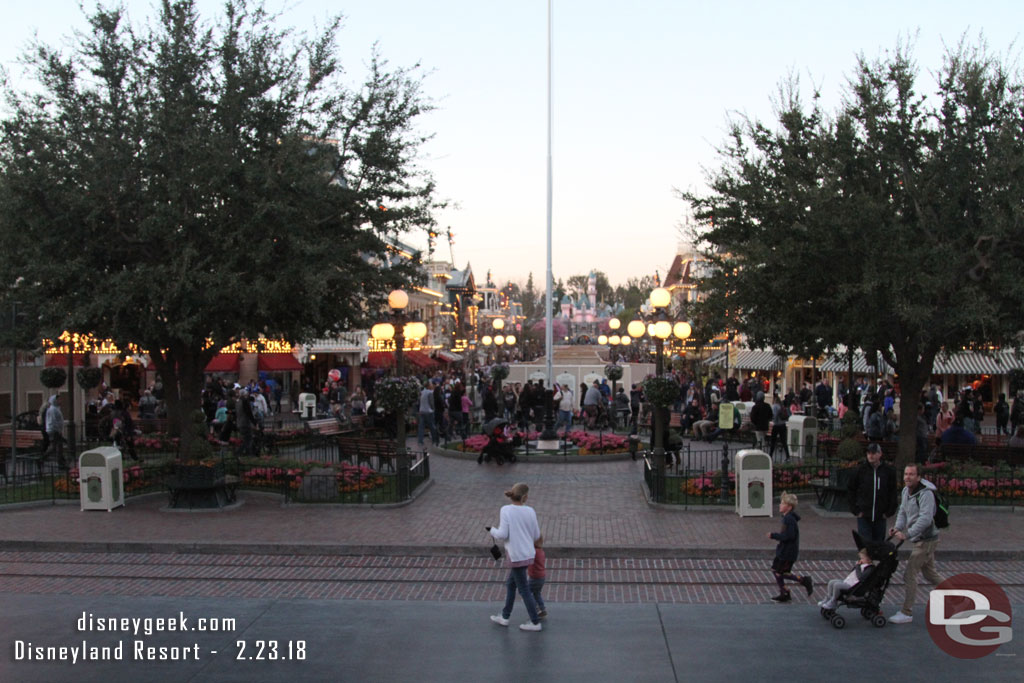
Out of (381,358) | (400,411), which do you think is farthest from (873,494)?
(381,358)

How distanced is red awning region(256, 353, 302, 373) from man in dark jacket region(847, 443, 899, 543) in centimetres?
3455

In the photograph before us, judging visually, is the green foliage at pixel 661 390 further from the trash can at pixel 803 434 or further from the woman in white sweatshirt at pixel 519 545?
the woman in white sweatshirt at pixel 519 545

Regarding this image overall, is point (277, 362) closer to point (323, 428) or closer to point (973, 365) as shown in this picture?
point (323, 428)

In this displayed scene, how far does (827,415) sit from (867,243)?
15.1 meters

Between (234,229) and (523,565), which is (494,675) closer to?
(523,565)

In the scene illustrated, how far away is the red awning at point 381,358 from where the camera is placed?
4806cm

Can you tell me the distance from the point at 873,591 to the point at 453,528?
6390 millimetres

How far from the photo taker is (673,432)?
21484 mm

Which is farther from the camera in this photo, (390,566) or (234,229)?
(234,229)

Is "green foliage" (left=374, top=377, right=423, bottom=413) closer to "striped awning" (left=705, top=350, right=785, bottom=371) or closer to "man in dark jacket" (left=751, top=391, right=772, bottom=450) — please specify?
"man in dark jacket" (left=751, top=391, right=772, bottom=450)

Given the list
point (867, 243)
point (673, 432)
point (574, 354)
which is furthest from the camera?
point (574, 354)

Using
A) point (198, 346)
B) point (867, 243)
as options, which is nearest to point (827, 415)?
point (867, 243)

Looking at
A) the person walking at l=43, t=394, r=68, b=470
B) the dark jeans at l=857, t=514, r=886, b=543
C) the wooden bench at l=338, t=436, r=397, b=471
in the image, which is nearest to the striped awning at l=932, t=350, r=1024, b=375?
the wooden bench at l=338, t=436, r=397, b=471

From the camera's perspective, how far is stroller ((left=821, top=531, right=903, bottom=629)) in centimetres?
894
